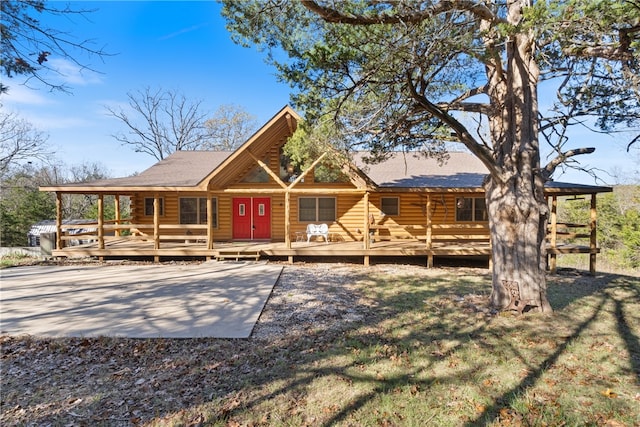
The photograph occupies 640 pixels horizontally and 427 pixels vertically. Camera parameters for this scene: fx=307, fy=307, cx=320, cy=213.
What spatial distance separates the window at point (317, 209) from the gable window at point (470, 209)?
5.40m

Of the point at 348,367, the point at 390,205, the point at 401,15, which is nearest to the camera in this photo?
the point at 348,367

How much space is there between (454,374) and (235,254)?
8.64 m

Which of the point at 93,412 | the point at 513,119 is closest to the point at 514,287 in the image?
the point at 513,119

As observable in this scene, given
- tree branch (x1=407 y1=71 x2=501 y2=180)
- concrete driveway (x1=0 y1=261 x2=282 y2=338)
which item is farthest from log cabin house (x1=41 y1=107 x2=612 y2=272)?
tree branch (x1=407 y1=71 x2=501 y2=180)

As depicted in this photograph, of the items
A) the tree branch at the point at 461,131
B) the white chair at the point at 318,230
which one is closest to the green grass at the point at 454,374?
the tree branch at the point at 461,131

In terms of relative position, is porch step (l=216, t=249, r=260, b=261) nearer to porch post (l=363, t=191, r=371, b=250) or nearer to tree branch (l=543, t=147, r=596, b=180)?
porch post (l=363, t=191, r=371, b=250)

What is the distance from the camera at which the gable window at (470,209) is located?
13.2 metres

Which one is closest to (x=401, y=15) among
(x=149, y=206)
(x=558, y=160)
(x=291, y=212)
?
(x=558, y=160)

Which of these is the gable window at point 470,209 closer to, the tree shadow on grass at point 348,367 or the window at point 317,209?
the window at point 317,209

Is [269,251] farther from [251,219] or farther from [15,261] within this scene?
[15,261]

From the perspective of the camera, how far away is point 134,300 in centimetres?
665

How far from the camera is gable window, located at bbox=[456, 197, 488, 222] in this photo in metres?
13.2

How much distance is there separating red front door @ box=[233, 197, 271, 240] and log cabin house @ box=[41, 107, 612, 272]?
4 centimetres

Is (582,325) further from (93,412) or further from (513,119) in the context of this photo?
(93,412)
